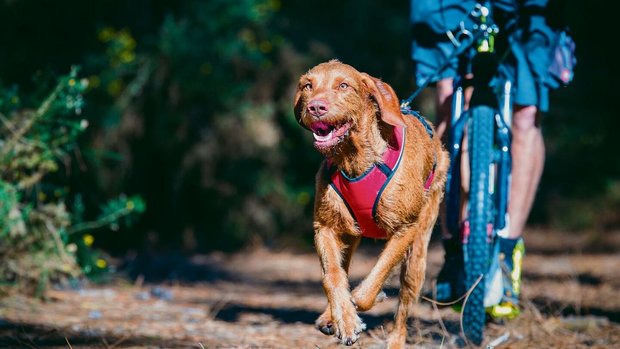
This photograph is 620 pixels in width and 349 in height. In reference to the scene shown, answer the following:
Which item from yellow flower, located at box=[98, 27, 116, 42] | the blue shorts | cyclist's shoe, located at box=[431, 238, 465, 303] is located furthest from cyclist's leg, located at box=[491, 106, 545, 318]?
yellow flower, located at box=[98, 27, 116, 42]

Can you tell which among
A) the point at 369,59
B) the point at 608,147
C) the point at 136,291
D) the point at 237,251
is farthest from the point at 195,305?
the point at 608,147

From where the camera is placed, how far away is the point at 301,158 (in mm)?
8969

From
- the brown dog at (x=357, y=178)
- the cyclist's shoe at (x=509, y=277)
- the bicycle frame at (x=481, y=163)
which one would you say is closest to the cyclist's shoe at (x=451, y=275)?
the bicycle frame at (x=481, y=163)

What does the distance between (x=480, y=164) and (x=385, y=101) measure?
0.88 metres

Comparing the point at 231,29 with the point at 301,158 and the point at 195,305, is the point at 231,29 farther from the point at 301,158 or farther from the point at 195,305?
the point at 195,305

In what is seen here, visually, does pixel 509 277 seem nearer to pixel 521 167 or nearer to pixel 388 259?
pixel 521 167

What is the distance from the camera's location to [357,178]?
3242 mm

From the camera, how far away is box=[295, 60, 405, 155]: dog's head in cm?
306

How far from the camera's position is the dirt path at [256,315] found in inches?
159

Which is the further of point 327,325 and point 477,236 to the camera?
point 477,236

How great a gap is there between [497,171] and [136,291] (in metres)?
2.97

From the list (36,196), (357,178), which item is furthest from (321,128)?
(36,196)

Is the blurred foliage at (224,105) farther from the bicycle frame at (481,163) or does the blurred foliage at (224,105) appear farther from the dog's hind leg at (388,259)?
the dog's hind leg at (388,259)

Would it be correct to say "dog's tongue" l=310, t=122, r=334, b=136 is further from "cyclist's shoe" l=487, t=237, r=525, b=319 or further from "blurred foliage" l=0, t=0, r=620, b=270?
"blurred foliage" l=0, t=0, r=620, b=270
